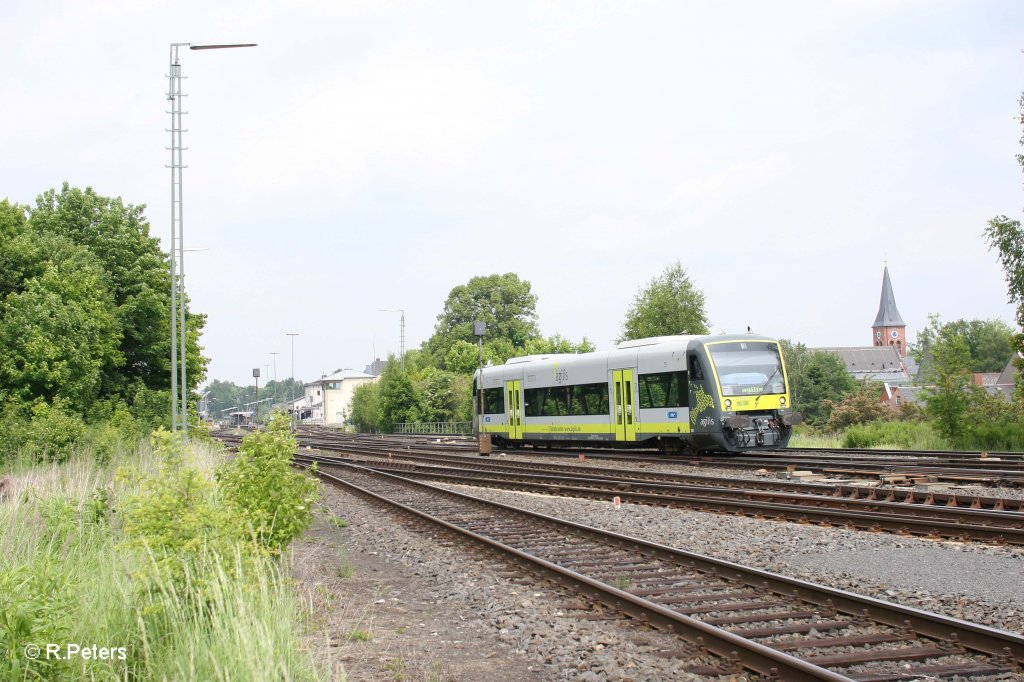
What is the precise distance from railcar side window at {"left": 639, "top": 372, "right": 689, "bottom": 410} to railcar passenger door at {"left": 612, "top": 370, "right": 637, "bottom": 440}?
1.84 feet

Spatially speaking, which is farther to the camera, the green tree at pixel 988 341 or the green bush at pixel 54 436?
the green tree at pixel 988 341

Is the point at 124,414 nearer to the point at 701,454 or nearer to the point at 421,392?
the point at 701,454

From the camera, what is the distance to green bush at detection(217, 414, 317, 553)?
9.04m

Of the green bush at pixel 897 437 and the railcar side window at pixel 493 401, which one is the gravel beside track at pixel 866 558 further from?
the railcar side window at pixel 493 401

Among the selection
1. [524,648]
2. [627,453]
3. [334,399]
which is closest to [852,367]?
[334,399]

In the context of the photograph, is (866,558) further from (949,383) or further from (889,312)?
(889,312)

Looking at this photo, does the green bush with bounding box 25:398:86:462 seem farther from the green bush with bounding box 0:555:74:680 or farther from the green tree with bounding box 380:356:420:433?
the green tree with bounding box 380:356:420:433

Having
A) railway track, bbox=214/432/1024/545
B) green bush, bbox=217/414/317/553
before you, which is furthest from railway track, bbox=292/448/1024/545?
green bush, bbox=217/414/317/553

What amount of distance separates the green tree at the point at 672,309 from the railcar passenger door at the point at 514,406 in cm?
1784

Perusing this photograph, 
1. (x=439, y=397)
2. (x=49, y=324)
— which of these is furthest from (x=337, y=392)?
(x=49, y=324)

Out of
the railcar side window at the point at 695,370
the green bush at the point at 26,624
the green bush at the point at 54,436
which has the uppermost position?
the railcar side window at the point at 695,370

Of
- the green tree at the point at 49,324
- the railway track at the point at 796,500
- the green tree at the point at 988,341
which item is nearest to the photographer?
the railway track at the point at 796,500

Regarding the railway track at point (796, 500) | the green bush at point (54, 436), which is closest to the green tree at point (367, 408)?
the green bush at point (54, 436)

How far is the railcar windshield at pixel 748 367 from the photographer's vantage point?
23.4m
